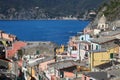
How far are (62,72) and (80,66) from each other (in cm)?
132

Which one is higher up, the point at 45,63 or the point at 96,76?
the point at 96,76

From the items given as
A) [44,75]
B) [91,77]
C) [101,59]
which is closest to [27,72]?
[44,75]

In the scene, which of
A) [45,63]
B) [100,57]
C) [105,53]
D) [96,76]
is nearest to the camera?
[96,76]

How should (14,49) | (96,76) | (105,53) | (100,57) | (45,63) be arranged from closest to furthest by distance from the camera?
(96,76)
(100,57)
(105,53)
(45,63)
(14,49)

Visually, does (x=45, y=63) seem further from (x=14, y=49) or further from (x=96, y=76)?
(x=96, y=76)

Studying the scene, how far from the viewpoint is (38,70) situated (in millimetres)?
39000

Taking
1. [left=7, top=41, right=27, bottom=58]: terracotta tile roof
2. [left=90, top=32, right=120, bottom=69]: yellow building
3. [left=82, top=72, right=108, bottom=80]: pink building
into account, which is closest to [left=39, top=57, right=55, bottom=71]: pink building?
[left=90, top=32, right=120, bottom=69]: yellow building

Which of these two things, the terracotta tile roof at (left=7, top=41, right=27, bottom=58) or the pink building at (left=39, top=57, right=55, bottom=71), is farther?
the terracotta tile roof at (left=7, top=41, right=27, bottom=58)

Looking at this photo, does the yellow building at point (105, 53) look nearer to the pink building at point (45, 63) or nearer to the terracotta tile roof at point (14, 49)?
the pink building at point (45, 63)

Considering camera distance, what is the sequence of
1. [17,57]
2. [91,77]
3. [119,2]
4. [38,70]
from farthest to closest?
[119,2] → [17,57] → [38,70] → [91,77]

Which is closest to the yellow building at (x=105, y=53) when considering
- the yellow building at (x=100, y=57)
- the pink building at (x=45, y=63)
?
the yellow building at (x=100, y=57)

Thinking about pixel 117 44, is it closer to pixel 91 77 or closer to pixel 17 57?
pixel 91 77

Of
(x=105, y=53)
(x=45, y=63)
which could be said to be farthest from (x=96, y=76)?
(x=45, y=63)

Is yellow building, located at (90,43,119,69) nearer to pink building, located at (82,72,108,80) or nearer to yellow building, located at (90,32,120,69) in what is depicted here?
yellow building, located at (90,32,120,69)
